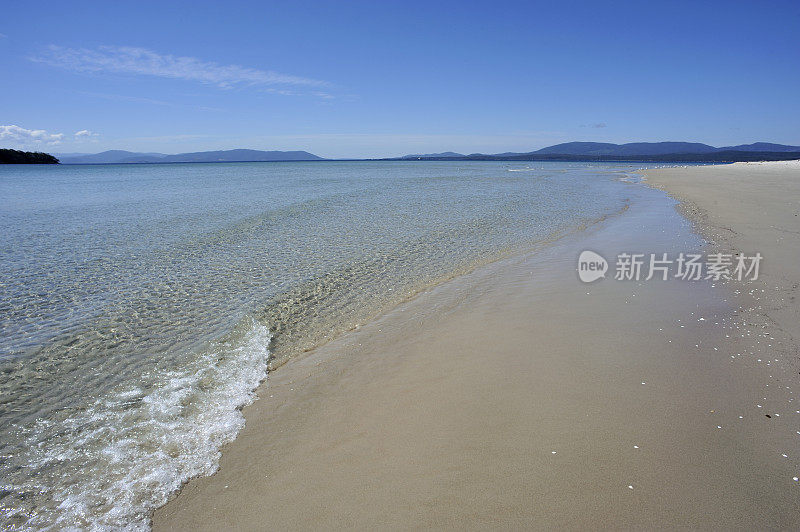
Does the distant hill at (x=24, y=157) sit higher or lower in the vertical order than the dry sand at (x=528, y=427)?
higher

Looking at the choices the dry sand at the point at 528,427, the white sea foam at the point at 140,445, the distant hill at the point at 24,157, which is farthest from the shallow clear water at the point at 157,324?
the distant hill at the point at 24,157

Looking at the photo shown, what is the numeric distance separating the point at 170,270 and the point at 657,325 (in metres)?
10.0

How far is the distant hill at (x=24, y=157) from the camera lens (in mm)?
119188

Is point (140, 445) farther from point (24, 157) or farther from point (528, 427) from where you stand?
point (24, 157)

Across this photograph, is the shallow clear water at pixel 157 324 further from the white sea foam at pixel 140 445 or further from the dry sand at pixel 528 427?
the dry sand at pixel 528 427

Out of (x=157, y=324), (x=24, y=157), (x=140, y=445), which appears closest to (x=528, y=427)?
(x=140, y=445)

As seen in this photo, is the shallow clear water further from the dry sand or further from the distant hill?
the distant hill

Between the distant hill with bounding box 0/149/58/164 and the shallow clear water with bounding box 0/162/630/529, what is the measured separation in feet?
477

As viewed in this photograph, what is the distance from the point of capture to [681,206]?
2039 centimetres

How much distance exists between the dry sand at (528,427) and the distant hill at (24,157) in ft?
531

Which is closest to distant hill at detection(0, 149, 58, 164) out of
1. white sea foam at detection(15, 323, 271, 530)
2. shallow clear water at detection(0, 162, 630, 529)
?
shallow clear water at detection(0, 162, 630, 529)

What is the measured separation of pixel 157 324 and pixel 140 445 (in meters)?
3.25

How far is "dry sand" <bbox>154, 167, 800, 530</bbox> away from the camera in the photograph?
9.85 feet

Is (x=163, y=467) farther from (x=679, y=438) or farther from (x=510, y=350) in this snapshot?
(x=679, y=438)
